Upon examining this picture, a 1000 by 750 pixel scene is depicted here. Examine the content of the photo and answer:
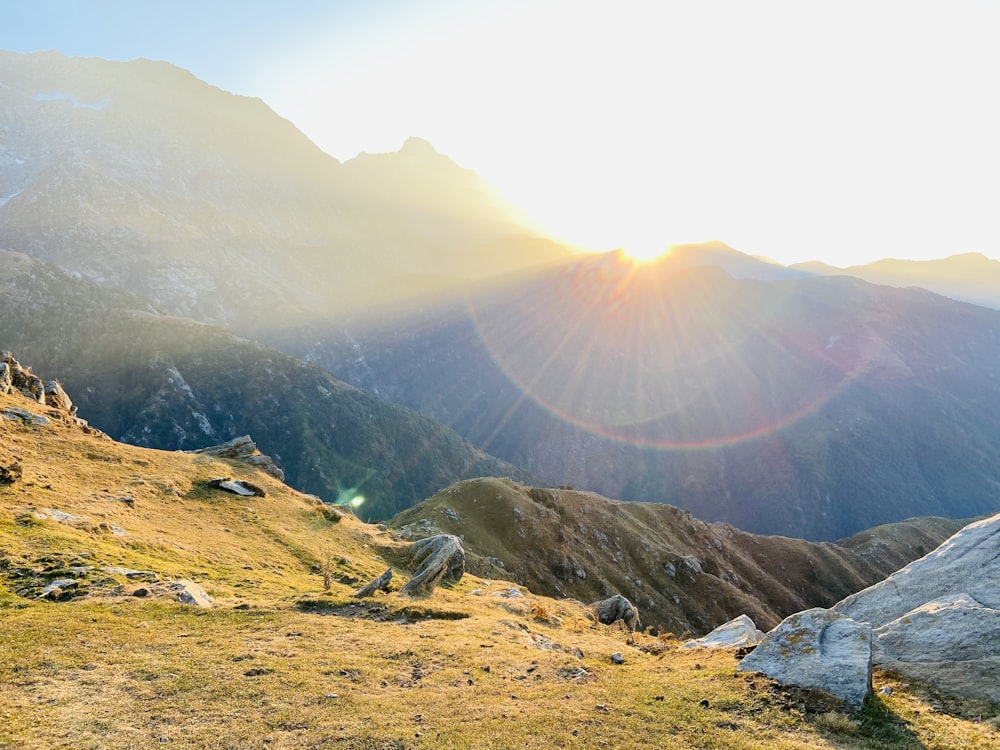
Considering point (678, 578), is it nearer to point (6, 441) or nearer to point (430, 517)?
point (430, 517)

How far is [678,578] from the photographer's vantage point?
9831 cm

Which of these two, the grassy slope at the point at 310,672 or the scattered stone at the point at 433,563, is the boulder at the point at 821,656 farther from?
the scattered stone at the point at 433,563

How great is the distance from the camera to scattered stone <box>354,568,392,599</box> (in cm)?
3269

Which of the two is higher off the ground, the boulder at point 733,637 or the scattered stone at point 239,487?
the boulder at point 733,637

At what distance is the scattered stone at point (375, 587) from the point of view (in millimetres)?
32688

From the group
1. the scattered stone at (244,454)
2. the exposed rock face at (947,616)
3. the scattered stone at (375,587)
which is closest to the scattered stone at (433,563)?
the scattered stone at (375,587)

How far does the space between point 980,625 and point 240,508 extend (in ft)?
156

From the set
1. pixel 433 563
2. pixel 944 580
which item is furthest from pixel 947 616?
pixel 433 563

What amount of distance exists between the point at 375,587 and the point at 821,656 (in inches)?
984

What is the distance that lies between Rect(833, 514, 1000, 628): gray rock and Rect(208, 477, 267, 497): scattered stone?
4637cm

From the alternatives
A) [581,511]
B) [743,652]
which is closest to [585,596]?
[581,511]

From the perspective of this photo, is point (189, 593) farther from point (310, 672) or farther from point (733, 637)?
point (733, 637)

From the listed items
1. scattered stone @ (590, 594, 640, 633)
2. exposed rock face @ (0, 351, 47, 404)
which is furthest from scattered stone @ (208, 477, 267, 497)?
scattered stone @ (590, 594, 640, 633)

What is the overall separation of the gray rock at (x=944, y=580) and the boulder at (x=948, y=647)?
1272 mm
